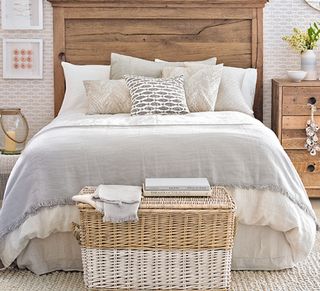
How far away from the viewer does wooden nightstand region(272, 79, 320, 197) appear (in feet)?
16.0

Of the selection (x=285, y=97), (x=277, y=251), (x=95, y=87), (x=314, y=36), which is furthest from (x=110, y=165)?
(x=314, y=36)

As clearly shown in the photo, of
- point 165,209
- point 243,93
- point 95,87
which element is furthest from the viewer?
point 243,93

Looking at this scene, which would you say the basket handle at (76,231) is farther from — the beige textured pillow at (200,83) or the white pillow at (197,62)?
the white pillow at (197,62)

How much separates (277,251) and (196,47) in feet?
7.22

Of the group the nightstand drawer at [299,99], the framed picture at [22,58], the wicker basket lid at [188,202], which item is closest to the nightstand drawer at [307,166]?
the nightstand drawer at [299,99]

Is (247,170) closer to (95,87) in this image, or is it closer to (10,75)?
(95,87)

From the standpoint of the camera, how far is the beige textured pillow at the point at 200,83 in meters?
4.62

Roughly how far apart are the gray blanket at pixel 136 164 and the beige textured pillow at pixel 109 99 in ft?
3.36

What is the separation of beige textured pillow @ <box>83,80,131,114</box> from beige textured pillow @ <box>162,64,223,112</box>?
0.37 m

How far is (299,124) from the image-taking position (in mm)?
4891

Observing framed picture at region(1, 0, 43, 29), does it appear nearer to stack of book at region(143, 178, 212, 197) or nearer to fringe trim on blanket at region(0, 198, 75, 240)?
fringe trim on blanket at region(0, 198, 75, 240)

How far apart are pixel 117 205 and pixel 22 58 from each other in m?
2.63

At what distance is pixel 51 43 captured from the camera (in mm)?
5316

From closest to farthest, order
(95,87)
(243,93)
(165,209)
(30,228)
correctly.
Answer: (165,209), (30,228), (95,87), (243,93)
